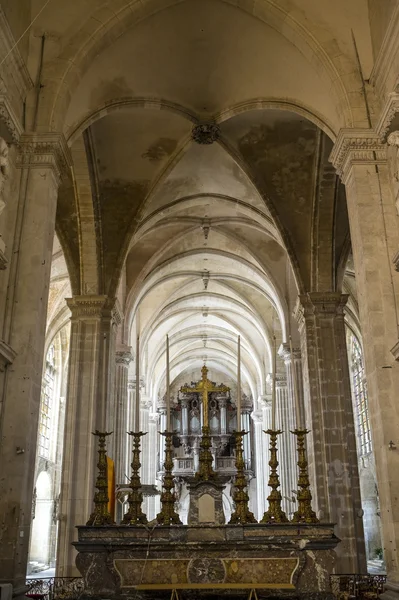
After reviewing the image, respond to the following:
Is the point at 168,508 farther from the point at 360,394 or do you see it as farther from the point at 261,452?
the point at 261,452

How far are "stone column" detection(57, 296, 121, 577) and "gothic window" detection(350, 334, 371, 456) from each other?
10998 millimetres

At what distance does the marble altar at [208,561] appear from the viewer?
643 cm

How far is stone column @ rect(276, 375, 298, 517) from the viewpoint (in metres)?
18.2

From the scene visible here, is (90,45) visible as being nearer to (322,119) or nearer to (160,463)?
(322,119)

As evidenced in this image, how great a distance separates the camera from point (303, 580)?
6457 millimetres

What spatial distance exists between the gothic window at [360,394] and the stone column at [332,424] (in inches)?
348

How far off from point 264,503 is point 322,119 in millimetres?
21954

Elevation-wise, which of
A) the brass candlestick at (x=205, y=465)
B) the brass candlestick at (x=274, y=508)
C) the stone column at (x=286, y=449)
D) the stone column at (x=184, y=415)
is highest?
the stone column at (x=184, y=415)

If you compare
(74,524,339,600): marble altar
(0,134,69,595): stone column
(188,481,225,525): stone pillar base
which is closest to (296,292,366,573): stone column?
(188,481,225,525): stone pillar base

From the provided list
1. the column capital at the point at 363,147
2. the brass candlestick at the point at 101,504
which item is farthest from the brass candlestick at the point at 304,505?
the column capital at the point at 363,147

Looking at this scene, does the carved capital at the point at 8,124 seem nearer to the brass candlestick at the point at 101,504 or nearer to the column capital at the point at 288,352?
the brass candlestick at the point at 101,504

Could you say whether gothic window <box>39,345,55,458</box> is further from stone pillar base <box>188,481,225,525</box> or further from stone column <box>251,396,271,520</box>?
stone pillar base <box>188,481,225,525</box>

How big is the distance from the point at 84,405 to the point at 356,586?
21.8ft

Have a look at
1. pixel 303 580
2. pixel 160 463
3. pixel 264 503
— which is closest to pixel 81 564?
pixel 303 580
